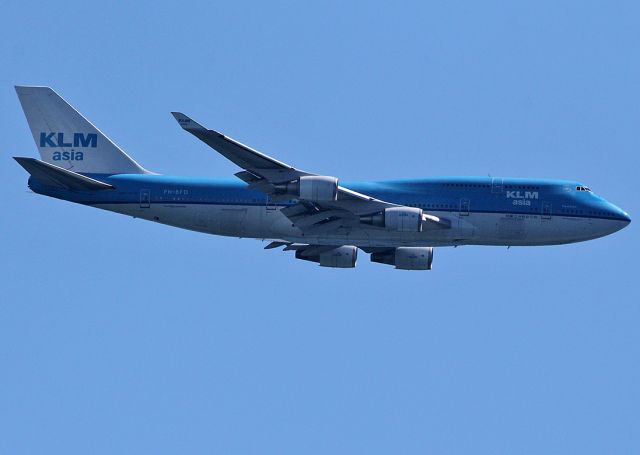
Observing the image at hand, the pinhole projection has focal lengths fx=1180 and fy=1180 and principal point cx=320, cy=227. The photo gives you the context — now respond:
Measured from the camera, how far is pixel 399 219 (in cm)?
6162

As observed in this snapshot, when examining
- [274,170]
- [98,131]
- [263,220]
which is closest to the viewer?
[274,170]

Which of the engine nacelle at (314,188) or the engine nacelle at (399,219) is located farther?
the engine nacelle at (399,219)

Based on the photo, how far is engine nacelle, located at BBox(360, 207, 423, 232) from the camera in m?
61.6

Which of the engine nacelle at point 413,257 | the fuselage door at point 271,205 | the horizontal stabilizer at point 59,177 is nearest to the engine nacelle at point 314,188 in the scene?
the fuselage door at point 271,205

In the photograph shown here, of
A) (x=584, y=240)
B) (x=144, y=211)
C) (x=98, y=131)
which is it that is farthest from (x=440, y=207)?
(x=98, y=131)

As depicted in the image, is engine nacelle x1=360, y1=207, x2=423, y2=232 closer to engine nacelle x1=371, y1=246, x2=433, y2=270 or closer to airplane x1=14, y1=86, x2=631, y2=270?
airplane x1=14, y1=86, x2=631, y2=270

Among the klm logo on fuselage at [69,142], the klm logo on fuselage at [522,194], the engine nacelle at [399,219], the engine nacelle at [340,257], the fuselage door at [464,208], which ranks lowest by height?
the engine nacelle at [340,257]

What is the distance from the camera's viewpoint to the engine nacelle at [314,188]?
6056 cm

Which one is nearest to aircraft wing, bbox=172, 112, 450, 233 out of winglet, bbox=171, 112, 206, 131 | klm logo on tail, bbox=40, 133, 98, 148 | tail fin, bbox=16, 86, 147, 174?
winglet, bbox=171, 112, 206, 131

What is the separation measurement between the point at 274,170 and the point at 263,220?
4.80 m

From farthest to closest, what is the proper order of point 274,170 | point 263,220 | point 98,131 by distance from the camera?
point 98,131 < point 263,220 < point 274,170

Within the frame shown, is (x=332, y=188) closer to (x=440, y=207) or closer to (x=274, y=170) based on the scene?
(x=274, y=170)

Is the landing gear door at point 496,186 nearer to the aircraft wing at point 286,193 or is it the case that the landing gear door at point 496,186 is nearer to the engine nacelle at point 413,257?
the aircraft wing at point 286,193

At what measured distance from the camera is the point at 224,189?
2571 inches
